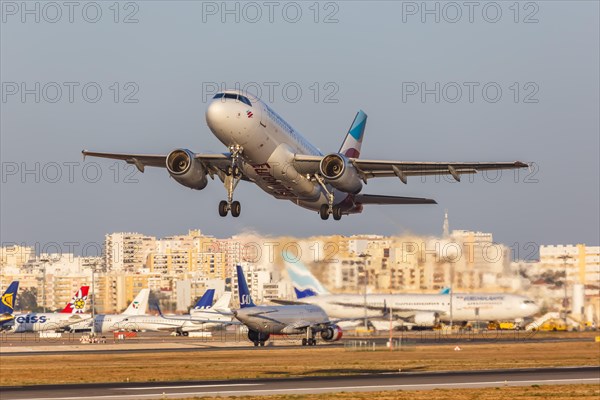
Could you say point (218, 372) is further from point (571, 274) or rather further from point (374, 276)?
point (571, 274)

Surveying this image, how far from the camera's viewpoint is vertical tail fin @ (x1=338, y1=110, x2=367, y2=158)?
70.3 m

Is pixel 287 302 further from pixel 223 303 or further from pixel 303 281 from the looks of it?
pixel 223 303

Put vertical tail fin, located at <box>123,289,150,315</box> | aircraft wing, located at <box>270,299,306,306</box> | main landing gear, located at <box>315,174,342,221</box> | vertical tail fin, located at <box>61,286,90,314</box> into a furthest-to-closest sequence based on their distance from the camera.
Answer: vertical tail fin, located at <box>123,289,150,315</box> → vertical tail fin, located at <box>61,286,90,314</box> → aircraft wing, located at <box>270,299,306,306</box> → main landing gear, located at <box>315,174,342,221</box>

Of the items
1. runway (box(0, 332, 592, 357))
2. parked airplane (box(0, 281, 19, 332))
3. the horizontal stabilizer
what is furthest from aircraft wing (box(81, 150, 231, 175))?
parked airplane (box(0, 281, 19, 332))

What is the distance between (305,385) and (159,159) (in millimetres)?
15944

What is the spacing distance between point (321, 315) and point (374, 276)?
10869 millimetres

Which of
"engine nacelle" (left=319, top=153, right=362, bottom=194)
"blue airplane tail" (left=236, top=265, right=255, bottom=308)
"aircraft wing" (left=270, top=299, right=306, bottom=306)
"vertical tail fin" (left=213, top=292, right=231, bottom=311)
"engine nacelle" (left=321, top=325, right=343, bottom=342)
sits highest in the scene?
"engine nacelle" (left=319, top=153, right=362, bottom=194)

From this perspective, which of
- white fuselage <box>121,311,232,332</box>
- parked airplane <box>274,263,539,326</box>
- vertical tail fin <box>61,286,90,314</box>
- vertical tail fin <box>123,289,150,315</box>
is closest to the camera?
parked airplane <box>274,263,539,326</box>

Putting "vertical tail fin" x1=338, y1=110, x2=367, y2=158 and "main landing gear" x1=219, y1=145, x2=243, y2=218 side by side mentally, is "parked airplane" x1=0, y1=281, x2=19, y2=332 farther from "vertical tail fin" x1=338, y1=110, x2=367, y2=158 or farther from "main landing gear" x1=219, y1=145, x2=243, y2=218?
"main landing gear" x1=219, y1=145, x2=243, y2=218

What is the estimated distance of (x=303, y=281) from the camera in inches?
4663

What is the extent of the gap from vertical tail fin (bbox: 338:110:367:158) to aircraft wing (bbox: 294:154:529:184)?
40.1ft

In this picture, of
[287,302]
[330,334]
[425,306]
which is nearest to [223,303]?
[287,302]

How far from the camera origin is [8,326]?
134 metres

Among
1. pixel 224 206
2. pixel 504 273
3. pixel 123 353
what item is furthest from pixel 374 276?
pixel 224 206
